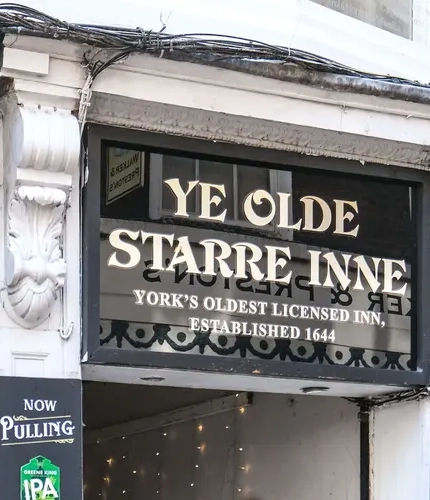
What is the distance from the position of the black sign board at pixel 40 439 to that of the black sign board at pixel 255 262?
297mm

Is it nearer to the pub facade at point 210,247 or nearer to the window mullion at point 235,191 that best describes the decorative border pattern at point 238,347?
the pub facade at point 210,247

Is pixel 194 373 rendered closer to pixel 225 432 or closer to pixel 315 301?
pixel 315 301

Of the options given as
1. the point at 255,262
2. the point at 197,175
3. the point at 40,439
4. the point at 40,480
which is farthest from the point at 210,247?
the point at 40,480

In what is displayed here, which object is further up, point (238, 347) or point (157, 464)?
point (238, 347)

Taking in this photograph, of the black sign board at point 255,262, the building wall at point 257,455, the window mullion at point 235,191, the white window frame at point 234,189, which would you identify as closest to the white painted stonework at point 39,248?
the black sign board at point 255,262

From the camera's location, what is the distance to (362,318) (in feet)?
18.9

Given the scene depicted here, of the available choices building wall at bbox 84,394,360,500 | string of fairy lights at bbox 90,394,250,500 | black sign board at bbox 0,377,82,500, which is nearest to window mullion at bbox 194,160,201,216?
black sign board at bbox 0,377,82,500

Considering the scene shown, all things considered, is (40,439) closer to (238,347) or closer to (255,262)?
(238,347)

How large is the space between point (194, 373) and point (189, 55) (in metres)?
1.50

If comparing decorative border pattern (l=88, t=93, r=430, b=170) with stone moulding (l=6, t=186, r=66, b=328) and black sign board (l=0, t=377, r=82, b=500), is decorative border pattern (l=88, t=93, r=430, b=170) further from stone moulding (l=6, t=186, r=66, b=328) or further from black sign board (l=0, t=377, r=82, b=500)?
black sign board (l=0, t=377, r=82, b=500)

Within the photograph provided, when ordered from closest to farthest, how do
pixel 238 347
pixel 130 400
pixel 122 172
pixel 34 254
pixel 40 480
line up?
1. pixel 40 480
2. pixel 34 254
3. pixel 122 172
4. pixel 238 347
5. pixel 130 400

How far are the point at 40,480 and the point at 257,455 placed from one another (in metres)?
2.61

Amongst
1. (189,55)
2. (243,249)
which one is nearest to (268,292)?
(243,249)

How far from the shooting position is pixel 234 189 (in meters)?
5.53
